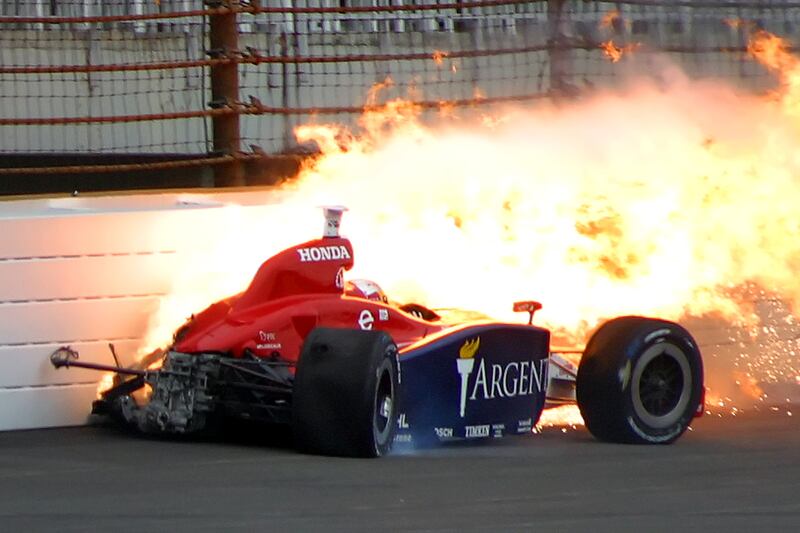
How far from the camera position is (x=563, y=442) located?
29.1 feet

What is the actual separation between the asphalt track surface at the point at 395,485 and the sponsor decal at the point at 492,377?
246 mm

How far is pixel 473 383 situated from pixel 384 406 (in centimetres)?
73


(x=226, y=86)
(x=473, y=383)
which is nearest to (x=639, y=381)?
(x=473, y=383)

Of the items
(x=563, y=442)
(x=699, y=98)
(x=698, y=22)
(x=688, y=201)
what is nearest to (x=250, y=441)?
(x=563, y=442)

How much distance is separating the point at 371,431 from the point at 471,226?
2189 mm

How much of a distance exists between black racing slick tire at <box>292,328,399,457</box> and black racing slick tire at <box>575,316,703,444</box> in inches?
52.0

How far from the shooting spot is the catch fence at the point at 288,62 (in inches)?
420

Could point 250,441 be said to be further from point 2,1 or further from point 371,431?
point 2,1

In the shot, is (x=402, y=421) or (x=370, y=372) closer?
(x=370, y=372)

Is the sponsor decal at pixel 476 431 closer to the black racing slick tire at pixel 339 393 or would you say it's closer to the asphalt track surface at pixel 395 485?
the asphalt track surface at pixel 395 485

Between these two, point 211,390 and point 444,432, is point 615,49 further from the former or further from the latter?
point 211,390

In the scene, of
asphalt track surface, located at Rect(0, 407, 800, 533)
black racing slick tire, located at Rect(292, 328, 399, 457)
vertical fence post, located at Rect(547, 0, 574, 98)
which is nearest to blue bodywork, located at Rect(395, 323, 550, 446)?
asphalt track surface, located at Rect(0, 407, 800, 533)

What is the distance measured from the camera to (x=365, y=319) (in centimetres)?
864

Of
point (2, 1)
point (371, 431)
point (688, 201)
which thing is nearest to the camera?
point (371, 431)
